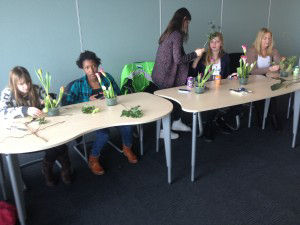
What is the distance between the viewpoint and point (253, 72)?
324 centimetres

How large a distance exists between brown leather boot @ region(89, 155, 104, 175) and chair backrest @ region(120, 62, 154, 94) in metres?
0.97

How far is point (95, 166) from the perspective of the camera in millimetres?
2422

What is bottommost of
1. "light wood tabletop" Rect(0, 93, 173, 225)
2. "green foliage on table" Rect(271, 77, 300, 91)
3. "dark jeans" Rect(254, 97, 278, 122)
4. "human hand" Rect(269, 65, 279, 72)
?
"dark jeans" Rect(254, 97, 278, 122)

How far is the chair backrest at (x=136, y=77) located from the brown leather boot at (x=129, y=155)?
2.47 ft

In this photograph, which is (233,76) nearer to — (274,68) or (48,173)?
(274,68)

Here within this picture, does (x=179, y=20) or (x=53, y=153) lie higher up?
(x=179, y=20)

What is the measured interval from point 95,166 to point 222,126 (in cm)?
166

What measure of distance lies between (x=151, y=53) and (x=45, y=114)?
6.70ft

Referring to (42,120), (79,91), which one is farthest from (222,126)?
(42,120)

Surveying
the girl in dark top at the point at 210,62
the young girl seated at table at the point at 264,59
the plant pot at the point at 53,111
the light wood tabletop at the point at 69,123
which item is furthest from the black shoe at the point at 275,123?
the plant pot at the point at 53,111

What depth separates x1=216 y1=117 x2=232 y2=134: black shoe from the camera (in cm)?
322

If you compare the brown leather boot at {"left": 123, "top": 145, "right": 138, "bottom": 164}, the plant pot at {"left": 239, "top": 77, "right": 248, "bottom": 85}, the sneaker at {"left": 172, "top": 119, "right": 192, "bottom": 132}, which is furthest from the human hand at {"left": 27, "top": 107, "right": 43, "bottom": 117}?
the plant pot at {"left": 239, "top": 77, "right": 248, "bottom": 85}

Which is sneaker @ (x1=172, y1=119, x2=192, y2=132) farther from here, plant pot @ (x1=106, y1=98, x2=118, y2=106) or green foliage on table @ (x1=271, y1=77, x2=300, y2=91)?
plant pot @ (x1=106, y1=98, x2=118, y2=106)

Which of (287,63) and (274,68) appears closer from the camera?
(287,63)
